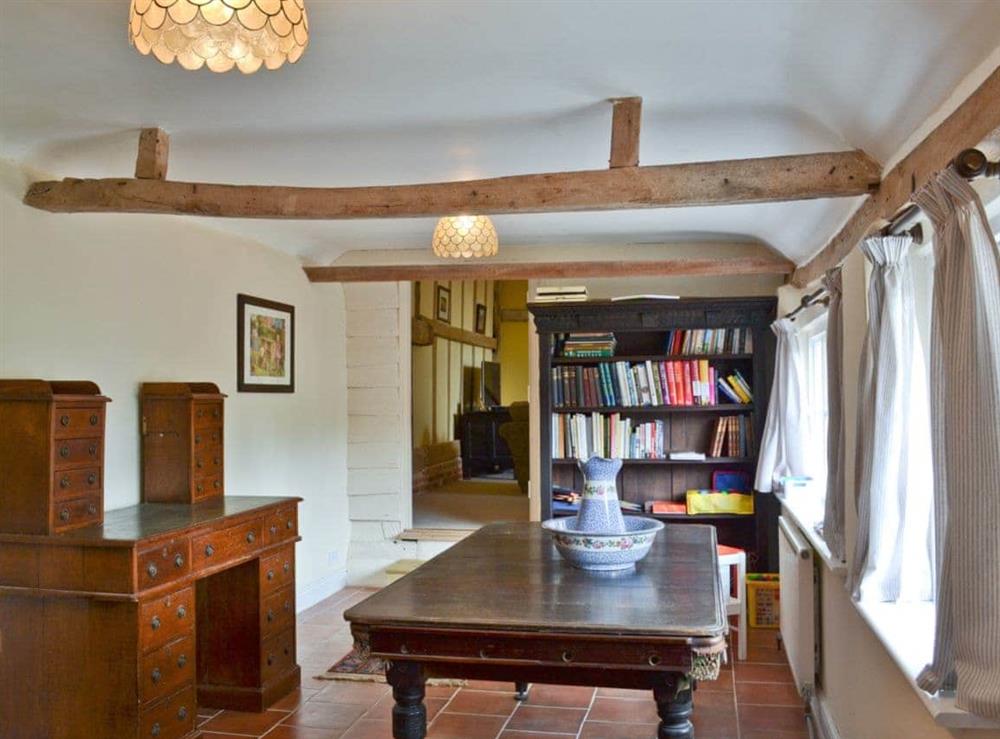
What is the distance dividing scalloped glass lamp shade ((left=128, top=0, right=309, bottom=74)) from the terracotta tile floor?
2.85m

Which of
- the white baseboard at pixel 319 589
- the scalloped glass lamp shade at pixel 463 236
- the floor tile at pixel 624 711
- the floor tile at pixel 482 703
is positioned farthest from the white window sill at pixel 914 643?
the white baseboard at pixel 319 589

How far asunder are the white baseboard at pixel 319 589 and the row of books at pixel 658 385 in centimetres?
208

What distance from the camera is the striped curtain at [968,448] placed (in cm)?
169

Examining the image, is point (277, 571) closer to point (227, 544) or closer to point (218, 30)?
point (227, 544)

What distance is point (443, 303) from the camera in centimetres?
1015

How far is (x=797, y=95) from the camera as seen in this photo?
109 inches

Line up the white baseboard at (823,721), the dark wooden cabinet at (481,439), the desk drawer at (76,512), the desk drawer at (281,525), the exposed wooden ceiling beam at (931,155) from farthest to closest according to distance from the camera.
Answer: the dark wooden cabinet at (481,439)
the desk drawer at (281,525)
the white baseboard at (823,721)
the desk drawer at (76,512)
the exposed wooden ceiling beam at (931,155)

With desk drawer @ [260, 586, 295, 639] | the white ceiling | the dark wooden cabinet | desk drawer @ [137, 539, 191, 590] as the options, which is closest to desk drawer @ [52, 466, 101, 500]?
desk drawer @ [137, 539, 191, 590]

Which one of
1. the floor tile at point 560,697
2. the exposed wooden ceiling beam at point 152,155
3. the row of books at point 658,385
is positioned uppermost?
the exposed wooden ceiling beam at point 152,155

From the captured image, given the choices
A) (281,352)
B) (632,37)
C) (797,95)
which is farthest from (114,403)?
(797,95)

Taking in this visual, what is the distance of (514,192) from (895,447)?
1555 mm

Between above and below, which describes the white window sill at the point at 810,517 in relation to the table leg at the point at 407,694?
above

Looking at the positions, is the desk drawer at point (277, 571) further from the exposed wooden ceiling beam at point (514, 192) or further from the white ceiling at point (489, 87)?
the white ceiling at point (489, 87)

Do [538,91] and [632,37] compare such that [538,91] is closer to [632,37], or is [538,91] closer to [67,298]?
[632,37]
